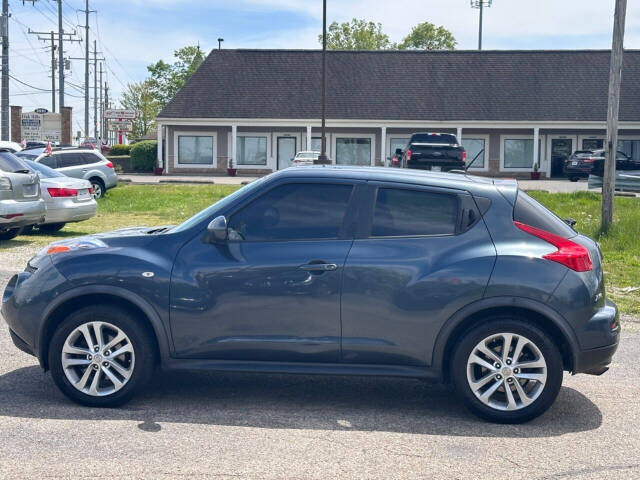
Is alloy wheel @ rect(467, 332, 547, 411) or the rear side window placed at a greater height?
the rear side window

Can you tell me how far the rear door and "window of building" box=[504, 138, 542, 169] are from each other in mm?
41193

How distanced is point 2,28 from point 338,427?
34.8 m

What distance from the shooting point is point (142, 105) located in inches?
3954

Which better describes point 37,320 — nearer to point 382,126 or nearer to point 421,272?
point 421,272

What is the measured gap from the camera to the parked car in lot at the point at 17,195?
1438 centimetres

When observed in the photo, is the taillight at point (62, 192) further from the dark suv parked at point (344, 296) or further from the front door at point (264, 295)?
the front door at point (264, 295)

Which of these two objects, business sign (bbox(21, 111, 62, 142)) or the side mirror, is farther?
business sign (bbox(21, 111, 62, 142))

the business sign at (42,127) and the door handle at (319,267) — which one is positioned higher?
the business sign at (42,127)

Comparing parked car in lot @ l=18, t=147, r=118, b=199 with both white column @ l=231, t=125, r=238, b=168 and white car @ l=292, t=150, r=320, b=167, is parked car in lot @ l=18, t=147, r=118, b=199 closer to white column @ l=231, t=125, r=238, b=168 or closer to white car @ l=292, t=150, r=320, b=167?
white car @ l=292, t=150, r=320, b=167

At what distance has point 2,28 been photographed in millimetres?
35938

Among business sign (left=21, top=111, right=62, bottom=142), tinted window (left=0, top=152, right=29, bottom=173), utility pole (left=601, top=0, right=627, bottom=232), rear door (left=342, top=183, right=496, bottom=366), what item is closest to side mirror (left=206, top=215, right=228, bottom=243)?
rear door (left=342, top=183, right=496, bottom=366)

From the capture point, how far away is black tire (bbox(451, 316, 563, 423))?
5.65 metres

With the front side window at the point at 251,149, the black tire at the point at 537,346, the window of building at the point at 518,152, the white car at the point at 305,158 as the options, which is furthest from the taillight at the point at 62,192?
the window of building at the point at 518,152

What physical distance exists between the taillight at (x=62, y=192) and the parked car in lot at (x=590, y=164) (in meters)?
27.1
